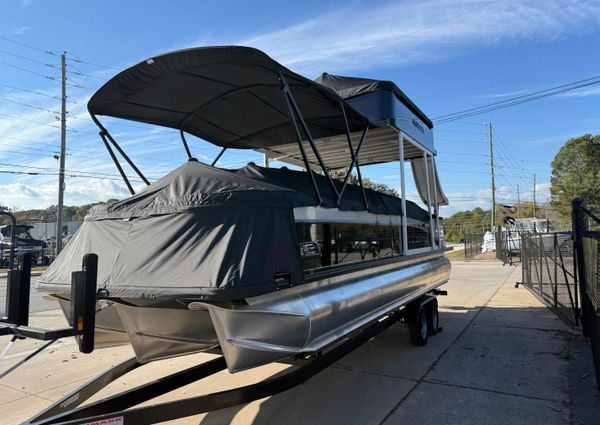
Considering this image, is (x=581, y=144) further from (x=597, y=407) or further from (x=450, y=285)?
(x=597, y=407)

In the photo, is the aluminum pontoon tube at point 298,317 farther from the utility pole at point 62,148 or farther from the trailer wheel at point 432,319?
the utility pole at point 62,148

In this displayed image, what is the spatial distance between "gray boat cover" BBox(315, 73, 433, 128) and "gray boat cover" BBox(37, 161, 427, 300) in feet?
9.28

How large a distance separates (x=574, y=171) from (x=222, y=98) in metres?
60.4

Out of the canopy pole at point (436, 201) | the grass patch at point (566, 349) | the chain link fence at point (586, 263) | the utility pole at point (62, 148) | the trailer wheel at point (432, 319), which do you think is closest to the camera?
the chain link fence at point (586, 263)

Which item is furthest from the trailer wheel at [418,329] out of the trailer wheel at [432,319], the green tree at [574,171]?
the green tree at [574,171]

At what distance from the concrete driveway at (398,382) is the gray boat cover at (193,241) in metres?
1.78

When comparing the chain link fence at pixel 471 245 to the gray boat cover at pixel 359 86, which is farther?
the chain link fence at pixel 471 245

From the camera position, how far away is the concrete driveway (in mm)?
4141

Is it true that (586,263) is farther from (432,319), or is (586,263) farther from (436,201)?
(436,201)

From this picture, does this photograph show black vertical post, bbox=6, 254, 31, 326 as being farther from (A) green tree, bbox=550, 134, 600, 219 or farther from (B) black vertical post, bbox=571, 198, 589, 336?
(A) green tree, bbox=550, 134, 600, 219

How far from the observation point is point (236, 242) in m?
2.92

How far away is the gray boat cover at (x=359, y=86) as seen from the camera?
595 cm

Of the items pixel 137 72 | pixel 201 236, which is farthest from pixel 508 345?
pixel 137 72

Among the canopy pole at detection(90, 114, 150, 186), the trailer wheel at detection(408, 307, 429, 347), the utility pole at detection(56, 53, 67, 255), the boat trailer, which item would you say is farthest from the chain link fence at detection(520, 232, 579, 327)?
the utility pole at detection(56, 53, 67, 255)
